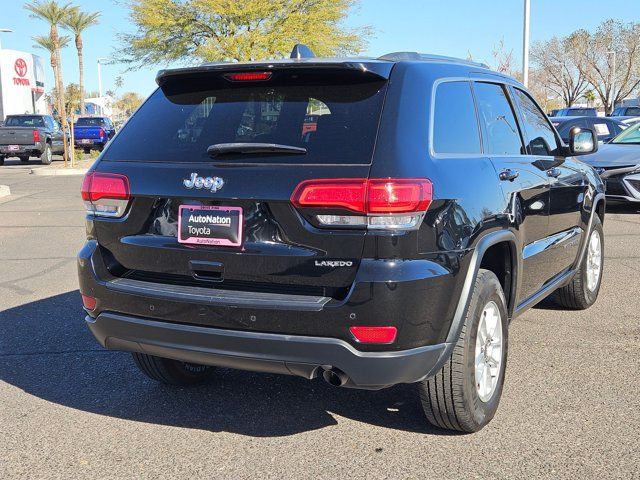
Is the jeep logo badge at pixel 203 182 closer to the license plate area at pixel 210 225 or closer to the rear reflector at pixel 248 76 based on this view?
the license plate area at pixel 210 225

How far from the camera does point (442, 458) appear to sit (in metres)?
3.40

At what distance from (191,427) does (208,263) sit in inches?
40.2

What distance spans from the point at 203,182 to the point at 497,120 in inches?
75.3

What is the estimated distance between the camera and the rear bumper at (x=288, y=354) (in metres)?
3.08

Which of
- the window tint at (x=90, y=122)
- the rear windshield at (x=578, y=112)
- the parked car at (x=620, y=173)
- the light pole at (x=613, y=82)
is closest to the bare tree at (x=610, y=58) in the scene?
the light pole at (x=613, y=82)

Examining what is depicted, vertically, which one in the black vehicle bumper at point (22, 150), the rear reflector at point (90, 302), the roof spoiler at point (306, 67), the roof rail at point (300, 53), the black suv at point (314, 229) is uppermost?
the roof rail at point (300, 53)

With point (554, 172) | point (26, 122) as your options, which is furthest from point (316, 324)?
point (26, 122)

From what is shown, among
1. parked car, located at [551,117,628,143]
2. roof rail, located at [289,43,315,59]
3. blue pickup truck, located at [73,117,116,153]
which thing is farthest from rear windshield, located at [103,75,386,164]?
blue pickup truck, located at [73,117,116,153]

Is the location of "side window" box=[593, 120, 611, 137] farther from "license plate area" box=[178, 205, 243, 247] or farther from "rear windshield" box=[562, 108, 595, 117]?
"rear windshield" box=[562, 108, 595, 117]

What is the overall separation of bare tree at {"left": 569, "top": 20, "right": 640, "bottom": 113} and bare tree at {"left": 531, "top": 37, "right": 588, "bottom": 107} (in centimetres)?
75

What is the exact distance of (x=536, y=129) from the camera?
495 centimetres

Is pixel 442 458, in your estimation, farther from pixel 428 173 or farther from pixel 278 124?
pixel 278 124

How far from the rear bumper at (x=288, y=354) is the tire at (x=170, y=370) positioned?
79 centimetres

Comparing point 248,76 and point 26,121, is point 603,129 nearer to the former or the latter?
point 248,76
